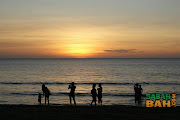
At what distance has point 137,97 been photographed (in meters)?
19.7
